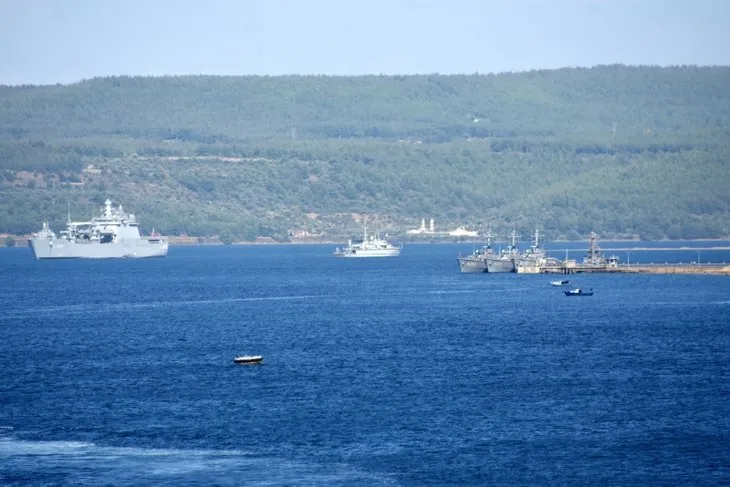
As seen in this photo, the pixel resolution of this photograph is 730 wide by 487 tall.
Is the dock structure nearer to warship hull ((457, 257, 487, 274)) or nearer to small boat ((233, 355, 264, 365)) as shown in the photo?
warship hull ((457, 257, 487, 274))

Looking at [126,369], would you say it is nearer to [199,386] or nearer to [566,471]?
[199,386]

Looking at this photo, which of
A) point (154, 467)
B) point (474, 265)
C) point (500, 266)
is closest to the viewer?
point (154, 467)

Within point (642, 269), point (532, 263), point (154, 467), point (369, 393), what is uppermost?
point (532, 263)

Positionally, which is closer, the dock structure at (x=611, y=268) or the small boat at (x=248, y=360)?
the small boat at (x=248, y=360)

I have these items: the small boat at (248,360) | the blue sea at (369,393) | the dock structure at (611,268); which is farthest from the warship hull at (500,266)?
the small boat at (248,360)

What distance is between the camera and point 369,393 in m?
67.9

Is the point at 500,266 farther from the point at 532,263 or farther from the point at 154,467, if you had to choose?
the point at 154,467

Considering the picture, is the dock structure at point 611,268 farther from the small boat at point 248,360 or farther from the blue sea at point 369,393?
the small boat at point 248,360

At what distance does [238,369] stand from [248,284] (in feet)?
272

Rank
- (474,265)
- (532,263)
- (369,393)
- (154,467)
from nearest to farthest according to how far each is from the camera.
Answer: (154,467), (369,393), (532,263), (474,265)

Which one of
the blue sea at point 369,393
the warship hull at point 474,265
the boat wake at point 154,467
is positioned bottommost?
the boat wake at point 154,467

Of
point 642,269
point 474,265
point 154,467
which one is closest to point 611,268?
point 642,269

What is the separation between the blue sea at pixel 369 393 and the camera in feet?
171

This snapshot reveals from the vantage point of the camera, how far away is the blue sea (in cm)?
5209
